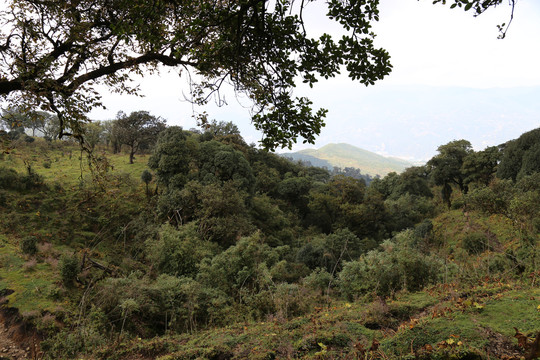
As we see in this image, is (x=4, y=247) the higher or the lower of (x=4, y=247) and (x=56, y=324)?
the higher

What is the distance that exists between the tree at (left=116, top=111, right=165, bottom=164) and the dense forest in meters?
0.13

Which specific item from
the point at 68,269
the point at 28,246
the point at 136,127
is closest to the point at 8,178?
the point at 28,246

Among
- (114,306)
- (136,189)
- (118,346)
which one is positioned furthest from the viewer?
(136,189)

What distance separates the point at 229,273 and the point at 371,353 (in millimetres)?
6794

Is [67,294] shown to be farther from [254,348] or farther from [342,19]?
[342,19]

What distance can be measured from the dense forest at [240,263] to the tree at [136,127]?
13 centimetres

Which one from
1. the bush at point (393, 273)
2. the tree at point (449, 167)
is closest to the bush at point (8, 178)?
the bush at point (393, 273)

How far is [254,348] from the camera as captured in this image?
399 centimetres

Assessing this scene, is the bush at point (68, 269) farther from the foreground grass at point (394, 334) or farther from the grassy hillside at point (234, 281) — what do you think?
the foreground grass at point (394, 334)

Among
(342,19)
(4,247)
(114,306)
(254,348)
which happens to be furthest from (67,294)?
(342,19)

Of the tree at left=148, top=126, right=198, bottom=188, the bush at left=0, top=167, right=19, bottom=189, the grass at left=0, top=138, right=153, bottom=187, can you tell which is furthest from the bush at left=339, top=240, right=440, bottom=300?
the bush at left=0, top=167, right=19, bottom=189

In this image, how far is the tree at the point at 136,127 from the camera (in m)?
25.4

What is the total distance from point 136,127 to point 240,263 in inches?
842

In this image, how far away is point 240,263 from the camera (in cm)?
934
